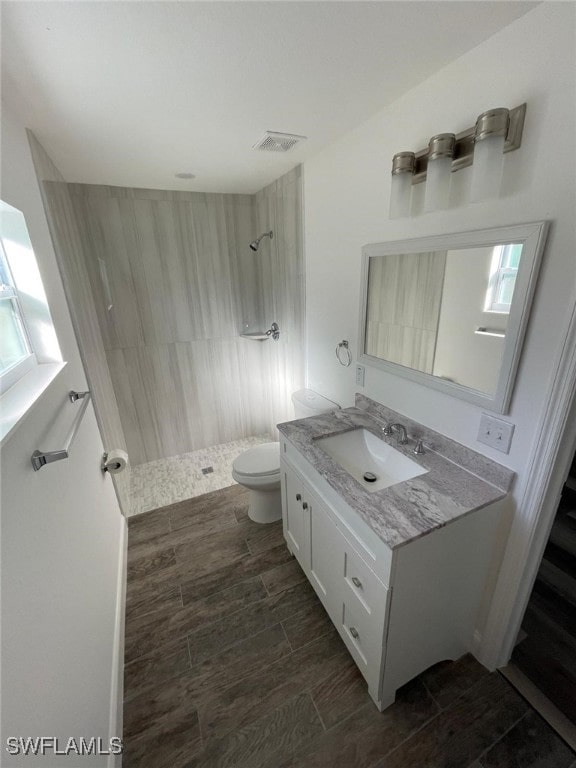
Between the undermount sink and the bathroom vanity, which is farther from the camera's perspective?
the undermount sink

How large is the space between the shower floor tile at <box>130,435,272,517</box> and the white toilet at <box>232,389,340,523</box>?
0.57 m

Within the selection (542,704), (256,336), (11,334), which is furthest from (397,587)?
(256,336)

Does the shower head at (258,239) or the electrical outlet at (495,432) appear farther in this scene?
the shower head at (258,239)

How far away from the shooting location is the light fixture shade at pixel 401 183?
4.11ft

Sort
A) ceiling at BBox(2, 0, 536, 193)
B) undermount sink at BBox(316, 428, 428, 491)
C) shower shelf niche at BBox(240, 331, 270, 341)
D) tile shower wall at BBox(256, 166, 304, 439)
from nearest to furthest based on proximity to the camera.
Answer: ceiling at BBox(2, 0, 536, 193) → undermount sink at BBox(316, 428, 428, 491) → tile shower wall at BBox(256, 166, 304, 439) → shower shelf niche at BBox(240, 331, 270, 341)

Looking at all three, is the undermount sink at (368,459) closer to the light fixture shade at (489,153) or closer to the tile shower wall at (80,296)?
the light fixture shade at (489,153)

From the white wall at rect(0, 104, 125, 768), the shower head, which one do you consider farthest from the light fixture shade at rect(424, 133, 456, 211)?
the shower head

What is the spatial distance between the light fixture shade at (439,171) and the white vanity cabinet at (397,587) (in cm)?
114

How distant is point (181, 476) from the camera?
2820 mm

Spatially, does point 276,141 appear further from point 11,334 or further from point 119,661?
point 119,661

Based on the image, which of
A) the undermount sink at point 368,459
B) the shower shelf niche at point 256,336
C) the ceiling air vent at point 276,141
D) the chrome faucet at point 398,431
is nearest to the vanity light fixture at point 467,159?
→ the ceiling air vent at point 276,141

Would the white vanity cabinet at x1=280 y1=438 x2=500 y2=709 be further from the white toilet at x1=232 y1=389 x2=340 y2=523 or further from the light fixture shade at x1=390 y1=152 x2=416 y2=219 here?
the light fixture shade at x1=390 y1=152 x2=416 y2=219

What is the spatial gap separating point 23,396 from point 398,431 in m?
1.50

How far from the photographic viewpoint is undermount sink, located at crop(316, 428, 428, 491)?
4.82ft
